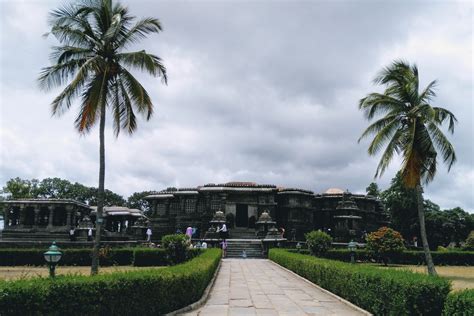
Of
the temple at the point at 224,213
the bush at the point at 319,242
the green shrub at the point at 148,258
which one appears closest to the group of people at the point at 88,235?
the temple at the point at 224,213

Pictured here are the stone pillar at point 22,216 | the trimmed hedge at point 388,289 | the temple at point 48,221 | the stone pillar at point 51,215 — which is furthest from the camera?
the stone pillar at point 22,216

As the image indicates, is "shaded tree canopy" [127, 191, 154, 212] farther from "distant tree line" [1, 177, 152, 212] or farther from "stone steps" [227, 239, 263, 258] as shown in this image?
"stone steps" [227, 239, 263, 258]

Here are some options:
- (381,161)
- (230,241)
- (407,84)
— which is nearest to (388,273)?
(381,161)

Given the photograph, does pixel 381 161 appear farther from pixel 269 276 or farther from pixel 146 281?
pixel 146 281

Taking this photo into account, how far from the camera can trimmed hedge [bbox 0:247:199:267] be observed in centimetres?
2377

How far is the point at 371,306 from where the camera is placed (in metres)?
9.98

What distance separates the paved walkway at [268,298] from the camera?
34.8ft

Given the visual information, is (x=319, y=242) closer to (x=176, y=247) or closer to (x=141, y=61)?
(x=176, y=247)

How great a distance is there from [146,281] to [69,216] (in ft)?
125

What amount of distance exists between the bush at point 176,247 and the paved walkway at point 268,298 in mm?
2906

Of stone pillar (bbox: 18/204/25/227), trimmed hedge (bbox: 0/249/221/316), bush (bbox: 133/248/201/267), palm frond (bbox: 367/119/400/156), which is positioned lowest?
bush (bbox: 133/248/201/267)

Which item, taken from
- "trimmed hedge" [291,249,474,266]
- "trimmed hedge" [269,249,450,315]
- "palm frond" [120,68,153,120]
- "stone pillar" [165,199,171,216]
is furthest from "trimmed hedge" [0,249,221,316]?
"stone pillar" [165,199,171,216]

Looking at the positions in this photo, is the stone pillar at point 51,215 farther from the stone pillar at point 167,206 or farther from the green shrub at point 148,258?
the green shrub at point 148,258

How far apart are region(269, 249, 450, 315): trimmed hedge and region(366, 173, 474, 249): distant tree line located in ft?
126
